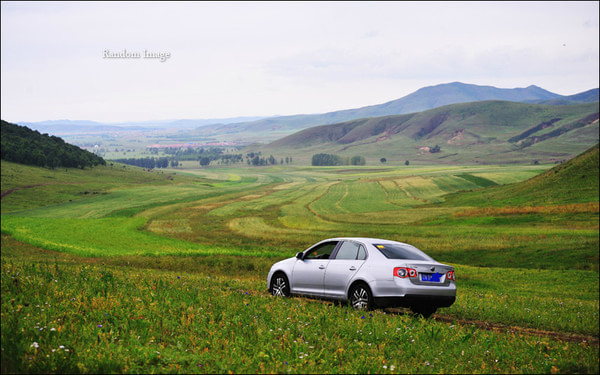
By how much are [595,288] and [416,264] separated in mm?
21087

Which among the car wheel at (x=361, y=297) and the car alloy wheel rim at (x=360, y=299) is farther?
the car alloy wheel rim at (x=360, y=299)

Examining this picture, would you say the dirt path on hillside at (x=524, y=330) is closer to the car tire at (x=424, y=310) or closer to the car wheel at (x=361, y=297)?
the car tire at (x=424, y=310)

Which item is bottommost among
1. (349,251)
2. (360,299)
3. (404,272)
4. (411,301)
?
(360,299)

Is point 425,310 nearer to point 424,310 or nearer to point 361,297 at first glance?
point 424,310

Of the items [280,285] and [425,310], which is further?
[280,285]

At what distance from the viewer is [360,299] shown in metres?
13.7

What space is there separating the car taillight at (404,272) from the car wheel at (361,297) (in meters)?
0.98

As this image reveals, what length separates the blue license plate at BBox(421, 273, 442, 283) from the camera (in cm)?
1312

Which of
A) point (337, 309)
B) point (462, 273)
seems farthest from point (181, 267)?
point (337, 309)

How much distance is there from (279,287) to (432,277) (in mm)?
5520

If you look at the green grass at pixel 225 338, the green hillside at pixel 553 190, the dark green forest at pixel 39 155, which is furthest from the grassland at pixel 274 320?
→ the dark green forest at pixel 39 155

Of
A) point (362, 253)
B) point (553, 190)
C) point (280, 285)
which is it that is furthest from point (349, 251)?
point (553, 190)

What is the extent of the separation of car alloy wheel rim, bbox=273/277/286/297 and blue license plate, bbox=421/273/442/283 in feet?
16.8

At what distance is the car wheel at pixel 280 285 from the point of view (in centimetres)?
1623
